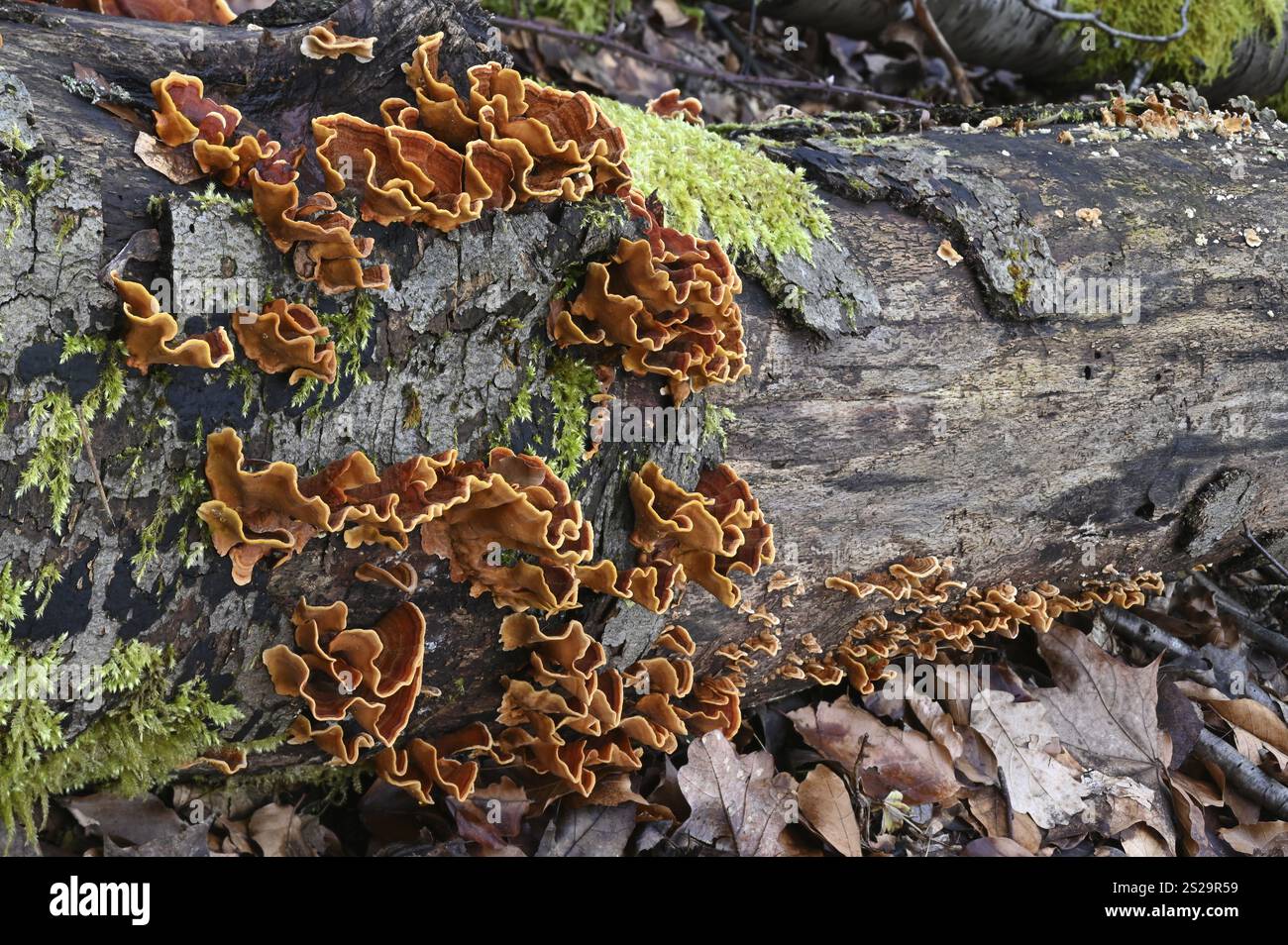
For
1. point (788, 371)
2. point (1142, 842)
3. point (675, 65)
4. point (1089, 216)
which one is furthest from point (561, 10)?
point (1142, 842)

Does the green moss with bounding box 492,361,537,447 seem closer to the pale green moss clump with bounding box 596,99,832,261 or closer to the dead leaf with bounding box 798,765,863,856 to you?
the pale green moss clump with bounding box 596,99,832,261

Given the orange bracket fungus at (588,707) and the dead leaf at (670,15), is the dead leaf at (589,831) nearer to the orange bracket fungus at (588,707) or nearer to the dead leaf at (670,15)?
the orange bracket fungus at (588,707)

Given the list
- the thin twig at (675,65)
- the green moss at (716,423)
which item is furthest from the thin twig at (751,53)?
the green moss at (716,423)

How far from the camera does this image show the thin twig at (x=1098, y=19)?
8523mm

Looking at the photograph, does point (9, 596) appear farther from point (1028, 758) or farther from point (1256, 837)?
point (1256, 837)

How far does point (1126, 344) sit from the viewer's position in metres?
4.75

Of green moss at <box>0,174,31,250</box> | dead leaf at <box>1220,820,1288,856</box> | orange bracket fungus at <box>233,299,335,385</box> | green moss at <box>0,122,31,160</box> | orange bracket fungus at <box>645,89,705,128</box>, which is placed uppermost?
orange bracket fungus at <box>645,89,705,128</box>

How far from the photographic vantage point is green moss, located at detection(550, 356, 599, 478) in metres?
3.60

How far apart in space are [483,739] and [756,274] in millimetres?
2208

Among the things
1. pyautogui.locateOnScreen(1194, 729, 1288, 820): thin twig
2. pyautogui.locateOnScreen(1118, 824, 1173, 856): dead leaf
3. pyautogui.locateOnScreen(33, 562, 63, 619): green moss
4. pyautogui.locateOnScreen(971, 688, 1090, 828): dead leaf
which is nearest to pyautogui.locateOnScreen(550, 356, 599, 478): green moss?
pyautogui.locateOnScreen(33, 562, 63, 619): green moss

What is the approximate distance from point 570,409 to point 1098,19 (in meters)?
8.22

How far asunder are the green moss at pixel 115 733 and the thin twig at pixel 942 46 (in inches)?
326

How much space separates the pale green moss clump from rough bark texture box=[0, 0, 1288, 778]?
0.41 ft
